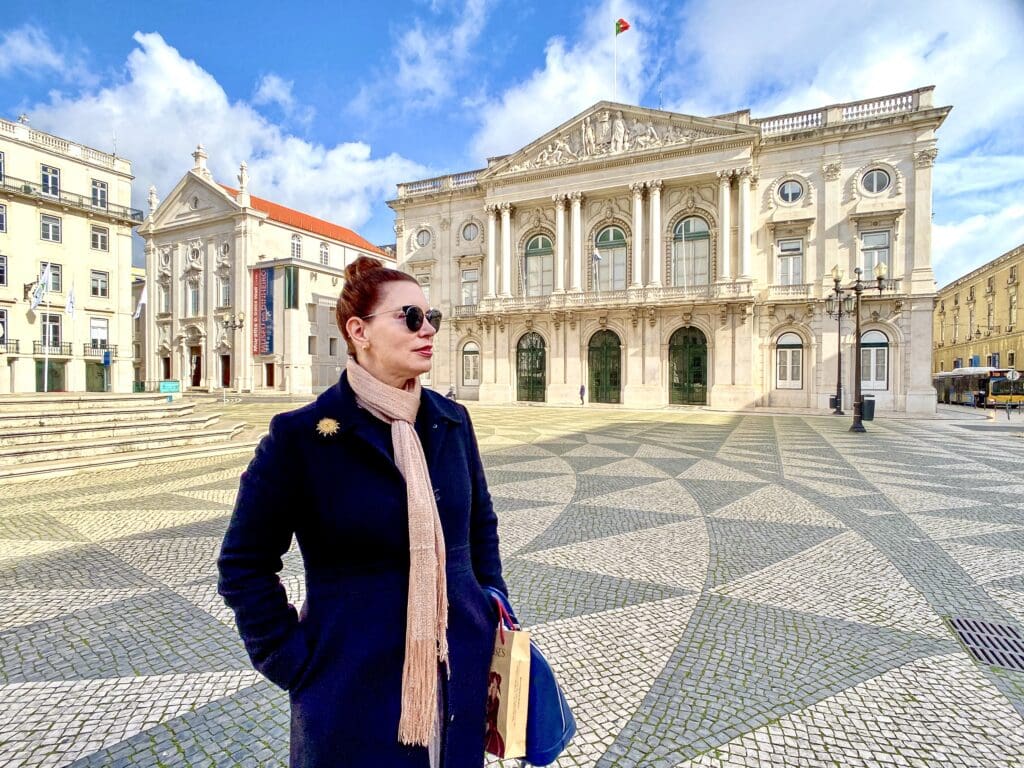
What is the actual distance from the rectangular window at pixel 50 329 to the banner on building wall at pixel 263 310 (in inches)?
499

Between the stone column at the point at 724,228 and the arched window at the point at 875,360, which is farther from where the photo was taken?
the stone column at the point at 724,228

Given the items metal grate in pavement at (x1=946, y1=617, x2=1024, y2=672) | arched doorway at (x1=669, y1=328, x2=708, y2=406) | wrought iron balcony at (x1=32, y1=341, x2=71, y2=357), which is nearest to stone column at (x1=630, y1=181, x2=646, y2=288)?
arched doorway at (x1=669, y1=328, x2=708, y2=406)

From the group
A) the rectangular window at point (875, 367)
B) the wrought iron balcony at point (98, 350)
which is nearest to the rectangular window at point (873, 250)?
the rectangular window at point (875, 367)

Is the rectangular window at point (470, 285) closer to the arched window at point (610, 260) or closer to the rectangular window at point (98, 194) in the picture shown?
the arched window at point (610, 260)

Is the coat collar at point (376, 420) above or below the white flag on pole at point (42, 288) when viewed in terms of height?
below

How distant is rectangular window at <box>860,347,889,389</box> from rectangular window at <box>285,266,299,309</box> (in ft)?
121

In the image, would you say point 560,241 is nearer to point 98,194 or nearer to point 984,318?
point 98,194

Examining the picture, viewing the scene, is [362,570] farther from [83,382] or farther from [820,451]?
[83,382]

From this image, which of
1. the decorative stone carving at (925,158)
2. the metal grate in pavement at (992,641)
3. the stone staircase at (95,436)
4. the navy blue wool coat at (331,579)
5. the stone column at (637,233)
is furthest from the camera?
the stone column at (637,233)

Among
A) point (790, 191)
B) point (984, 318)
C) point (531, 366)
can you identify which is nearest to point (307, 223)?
point (531, 366)

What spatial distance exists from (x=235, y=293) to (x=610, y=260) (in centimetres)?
2980

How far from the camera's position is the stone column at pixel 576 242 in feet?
102

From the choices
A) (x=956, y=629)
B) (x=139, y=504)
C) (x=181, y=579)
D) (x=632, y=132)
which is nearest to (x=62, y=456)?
(x=139, y=504)

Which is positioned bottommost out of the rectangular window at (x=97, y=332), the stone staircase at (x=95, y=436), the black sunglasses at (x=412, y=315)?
the stone staircase at (x=95, y=436)
